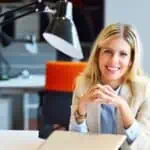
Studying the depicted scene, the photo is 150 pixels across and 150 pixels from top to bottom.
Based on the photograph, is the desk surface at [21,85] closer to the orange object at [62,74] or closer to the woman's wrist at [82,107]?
the orange object at [62,74]

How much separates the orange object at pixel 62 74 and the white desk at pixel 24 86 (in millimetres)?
1115

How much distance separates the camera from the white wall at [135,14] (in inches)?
169

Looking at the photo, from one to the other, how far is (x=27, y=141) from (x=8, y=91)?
195cm

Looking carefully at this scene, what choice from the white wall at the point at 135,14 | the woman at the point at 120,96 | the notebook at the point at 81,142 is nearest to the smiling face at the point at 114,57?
the woman at the point at 120,96

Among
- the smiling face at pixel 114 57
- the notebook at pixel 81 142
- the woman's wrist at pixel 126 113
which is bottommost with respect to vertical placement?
the notebook at pixel 81 142

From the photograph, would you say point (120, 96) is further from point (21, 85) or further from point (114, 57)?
point (21, 85)

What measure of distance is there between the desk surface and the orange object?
3.73 ft

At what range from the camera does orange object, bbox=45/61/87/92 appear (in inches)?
98.0

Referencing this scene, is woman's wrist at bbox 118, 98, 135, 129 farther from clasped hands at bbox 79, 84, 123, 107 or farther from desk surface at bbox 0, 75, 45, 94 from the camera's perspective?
desk surface at bbox 0, 75, 45, 94

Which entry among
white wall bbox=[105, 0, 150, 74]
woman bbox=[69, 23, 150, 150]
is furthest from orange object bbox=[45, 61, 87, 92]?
white wall bbox=[105, 0, 150, 74]

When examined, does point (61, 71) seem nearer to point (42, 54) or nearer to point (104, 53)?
point (104, 53)

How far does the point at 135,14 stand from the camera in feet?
14.1

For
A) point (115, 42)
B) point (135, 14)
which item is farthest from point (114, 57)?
point (135, 14)

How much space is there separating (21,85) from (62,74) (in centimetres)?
131
